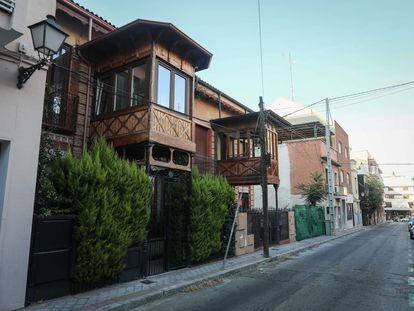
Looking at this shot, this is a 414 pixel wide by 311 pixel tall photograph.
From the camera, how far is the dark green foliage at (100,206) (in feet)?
22.0

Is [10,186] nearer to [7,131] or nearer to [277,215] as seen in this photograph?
[7,131]

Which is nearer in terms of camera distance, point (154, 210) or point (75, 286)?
point (75, 286)

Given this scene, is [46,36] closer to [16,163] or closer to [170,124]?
[16,163]

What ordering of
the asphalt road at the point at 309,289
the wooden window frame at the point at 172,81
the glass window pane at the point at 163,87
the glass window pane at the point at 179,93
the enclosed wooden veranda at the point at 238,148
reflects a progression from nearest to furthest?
the asphalt road at the point at 309,289, the wooden window frame at the point at 172,81, the glass window pane at the point at 163,87, the glass window pane at the point at 179,93, the enclosed wooden veranda at the point at 238,148

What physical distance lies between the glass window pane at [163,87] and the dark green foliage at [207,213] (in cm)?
259

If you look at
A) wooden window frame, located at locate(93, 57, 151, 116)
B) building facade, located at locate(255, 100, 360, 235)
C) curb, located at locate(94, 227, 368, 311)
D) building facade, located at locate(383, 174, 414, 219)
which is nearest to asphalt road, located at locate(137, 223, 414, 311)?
curb, located at locate(94, 227, 368, 311)

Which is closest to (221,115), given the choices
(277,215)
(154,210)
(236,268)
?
(277,215)

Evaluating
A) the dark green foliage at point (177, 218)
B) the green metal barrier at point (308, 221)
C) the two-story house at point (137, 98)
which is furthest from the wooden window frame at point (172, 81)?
the green metal barrier at point (308, 221)

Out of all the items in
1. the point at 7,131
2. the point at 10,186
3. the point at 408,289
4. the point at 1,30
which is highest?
the point at 1,30

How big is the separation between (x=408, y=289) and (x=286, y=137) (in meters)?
22.6

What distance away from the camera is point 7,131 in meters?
5.81

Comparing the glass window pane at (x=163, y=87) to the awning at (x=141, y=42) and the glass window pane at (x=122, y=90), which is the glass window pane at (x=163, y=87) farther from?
the glass window pane at (x=122, y=90)

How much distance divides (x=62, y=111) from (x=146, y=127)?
307cm

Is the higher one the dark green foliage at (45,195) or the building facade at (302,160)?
the building facade at (302,160)
